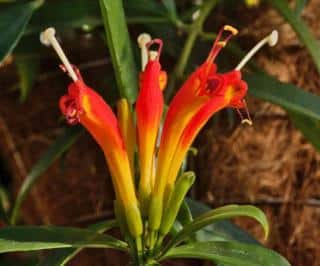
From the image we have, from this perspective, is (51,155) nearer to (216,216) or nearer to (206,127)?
(206,127)

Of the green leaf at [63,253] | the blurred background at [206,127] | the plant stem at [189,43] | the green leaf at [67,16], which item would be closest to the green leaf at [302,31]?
the blurred background at [206,127]

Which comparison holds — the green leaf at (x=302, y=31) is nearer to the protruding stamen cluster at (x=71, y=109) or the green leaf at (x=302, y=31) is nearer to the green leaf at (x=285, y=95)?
the green leaf at (x=285, y=95)

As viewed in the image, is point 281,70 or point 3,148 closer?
point 281,70

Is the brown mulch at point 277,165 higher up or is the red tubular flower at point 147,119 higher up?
the red tubular flower at point 147,119

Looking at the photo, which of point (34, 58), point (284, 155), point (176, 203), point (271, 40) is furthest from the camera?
point (34, 58)

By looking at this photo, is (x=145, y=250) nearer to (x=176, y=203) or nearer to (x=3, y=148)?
(x=176, y=203)

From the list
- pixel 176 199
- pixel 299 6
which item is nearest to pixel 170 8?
pixel 299 6

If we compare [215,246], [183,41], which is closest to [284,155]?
[183,41]
